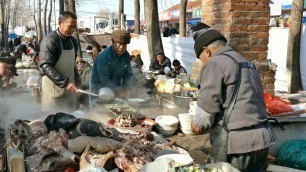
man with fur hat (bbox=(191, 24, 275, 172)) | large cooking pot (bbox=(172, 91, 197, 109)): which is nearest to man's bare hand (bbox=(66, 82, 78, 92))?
large cooking pot (bbox=(172, 91, 197, 109))

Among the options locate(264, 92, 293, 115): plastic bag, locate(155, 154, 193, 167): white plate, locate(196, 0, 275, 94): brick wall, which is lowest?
locate(155, 154, 193, 167): white plate

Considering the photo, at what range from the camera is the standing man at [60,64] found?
502 cm

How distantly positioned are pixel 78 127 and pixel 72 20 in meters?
2.13

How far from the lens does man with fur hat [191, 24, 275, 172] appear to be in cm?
270

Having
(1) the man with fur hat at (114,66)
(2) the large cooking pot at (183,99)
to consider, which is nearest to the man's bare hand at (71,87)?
(1) the man with fur hat at (114,66)

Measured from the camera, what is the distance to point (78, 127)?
339cm

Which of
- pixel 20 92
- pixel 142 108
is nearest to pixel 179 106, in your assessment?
pixel 142 108

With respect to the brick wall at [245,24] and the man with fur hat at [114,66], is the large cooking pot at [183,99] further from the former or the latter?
the brick wall at [245,24]

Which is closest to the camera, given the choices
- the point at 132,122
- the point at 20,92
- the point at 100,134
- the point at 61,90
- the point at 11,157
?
the point at 11,157

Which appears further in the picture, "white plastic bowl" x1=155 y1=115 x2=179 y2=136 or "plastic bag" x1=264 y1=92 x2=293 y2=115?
"plastic bag" x1=264 y1=92 x2=293 y2=115

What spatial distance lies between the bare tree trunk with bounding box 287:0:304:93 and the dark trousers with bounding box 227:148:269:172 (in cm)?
734

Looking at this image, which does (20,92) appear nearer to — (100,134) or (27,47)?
(100,134)

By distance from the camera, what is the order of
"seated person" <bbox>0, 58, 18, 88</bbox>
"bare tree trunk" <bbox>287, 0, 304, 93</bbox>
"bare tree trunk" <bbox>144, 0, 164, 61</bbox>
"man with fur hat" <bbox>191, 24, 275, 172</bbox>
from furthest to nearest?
"bare tree trunk" <bbox>144, 0, 164, 61</bbox>, "bare tree trunk" <bbox>287, 0, 304, 93</bbox>, "seated person" <bbox>0, 58, 18, 88</bbox>, "man with fur hat" <bbox>191, 24, 275, 172</bbox>

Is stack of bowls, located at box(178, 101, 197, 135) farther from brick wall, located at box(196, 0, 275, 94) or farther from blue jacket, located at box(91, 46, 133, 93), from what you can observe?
brick wall, located at box(196, 0, 275, 94)
